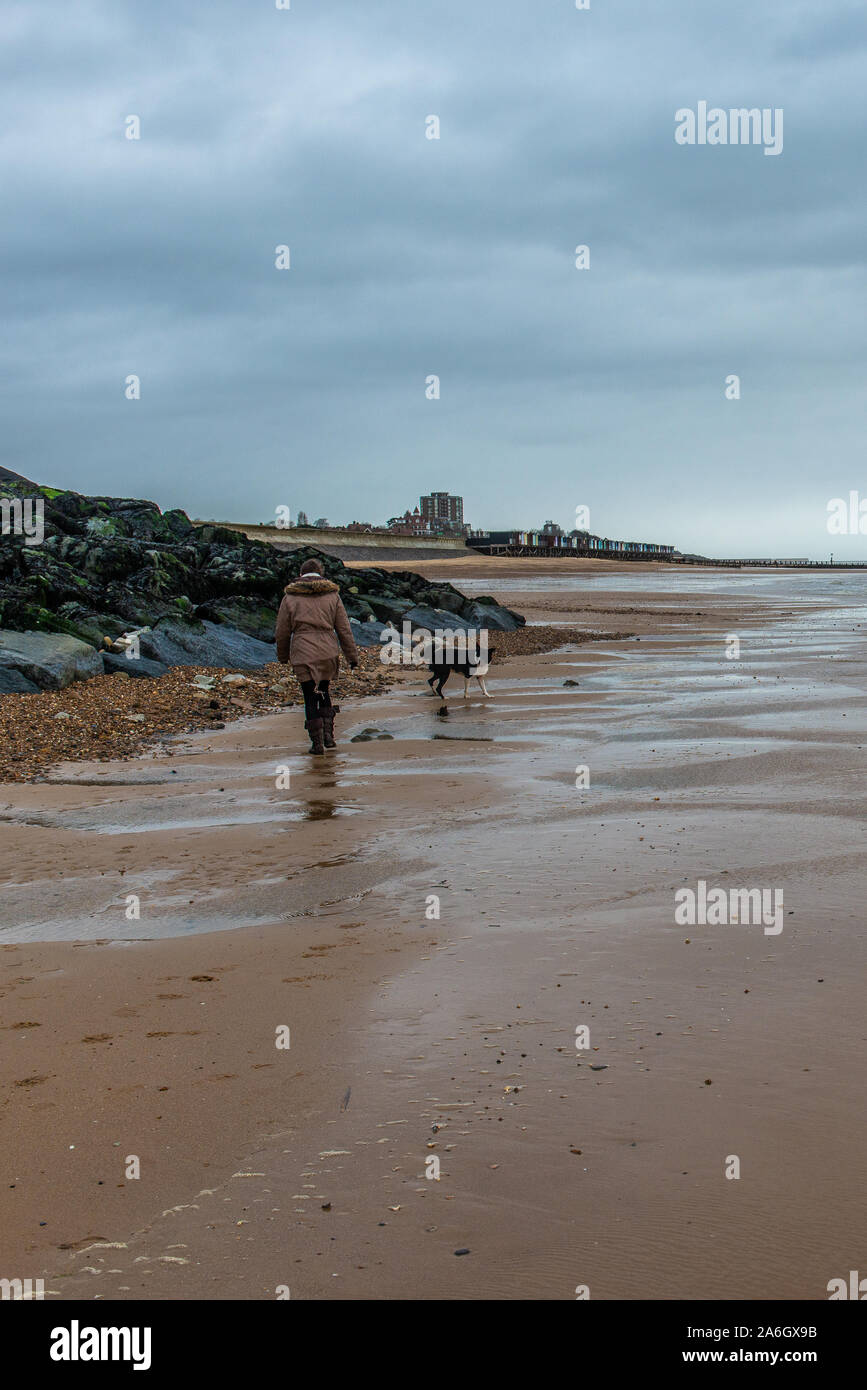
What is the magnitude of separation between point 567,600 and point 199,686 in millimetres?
30139

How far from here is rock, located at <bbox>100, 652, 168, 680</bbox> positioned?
16.2 m

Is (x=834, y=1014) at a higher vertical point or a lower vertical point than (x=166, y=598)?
lower

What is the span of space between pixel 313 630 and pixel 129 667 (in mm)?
5464

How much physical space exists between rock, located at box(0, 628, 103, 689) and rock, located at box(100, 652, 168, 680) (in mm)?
273

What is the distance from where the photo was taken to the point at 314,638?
11.8 meters

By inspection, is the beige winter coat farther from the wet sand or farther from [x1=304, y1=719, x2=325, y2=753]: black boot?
the wet sand

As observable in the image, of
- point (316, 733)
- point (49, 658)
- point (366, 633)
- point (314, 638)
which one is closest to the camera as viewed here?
point (316, 733)

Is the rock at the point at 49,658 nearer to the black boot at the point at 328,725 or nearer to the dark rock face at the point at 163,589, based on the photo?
the dark rock face at the point at 163,589

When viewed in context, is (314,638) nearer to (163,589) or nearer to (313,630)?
(313,630)

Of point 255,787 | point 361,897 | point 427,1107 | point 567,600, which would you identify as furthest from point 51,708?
point 567,600

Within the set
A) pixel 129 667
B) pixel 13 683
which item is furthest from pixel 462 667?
pixel 13 683

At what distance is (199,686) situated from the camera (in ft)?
52.1

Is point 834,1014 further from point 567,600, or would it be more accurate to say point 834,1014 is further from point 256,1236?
point 567,600

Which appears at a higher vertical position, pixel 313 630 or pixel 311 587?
pixel 311 587
